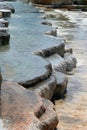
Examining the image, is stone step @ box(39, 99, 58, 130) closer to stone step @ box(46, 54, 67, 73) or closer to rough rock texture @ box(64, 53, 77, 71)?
stone step @ box(46, 54, 67, 73)

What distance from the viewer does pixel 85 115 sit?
12.0 feet

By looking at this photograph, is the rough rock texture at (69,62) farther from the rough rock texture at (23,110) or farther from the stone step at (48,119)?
the stone step at (48,119)

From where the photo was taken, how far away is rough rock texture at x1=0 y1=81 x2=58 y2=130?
246cm

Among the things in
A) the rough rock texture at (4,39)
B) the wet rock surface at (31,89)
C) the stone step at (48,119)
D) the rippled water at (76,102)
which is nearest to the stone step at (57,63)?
the wet rock surface at (31,89)

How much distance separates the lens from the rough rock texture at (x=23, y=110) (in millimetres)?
2455

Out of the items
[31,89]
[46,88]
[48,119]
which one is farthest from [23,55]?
[48,119]

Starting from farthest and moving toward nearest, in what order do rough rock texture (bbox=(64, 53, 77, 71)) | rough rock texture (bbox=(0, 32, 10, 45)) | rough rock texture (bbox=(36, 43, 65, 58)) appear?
1. rough rock texture (bbox=(64, 53, 77, 71))
2. rough rock texture (bbox=(0, 32, 10, 45))
3. rough rock texture (bbox=(36, 43, 65, 58))

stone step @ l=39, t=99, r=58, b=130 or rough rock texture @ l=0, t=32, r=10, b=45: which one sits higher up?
stone step @ l=39, t=99, r=58, b=130

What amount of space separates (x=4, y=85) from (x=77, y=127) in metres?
0.75

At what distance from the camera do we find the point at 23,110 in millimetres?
2641

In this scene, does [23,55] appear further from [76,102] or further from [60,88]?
[76,102]

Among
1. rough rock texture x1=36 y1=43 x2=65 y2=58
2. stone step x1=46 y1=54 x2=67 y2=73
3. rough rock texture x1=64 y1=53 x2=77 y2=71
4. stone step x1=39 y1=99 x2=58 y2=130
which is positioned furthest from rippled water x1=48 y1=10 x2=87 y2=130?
stone step x1=39 y1=99 x2=58 y2=130

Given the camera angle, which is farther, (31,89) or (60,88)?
(60,88)

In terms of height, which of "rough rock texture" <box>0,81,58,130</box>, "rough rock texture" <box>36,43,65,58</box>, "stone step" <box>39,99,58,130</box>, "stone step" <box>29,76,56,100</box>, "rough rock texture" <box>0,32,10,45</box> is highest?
"rough rock texture" <box>0,81,58,130</box>
